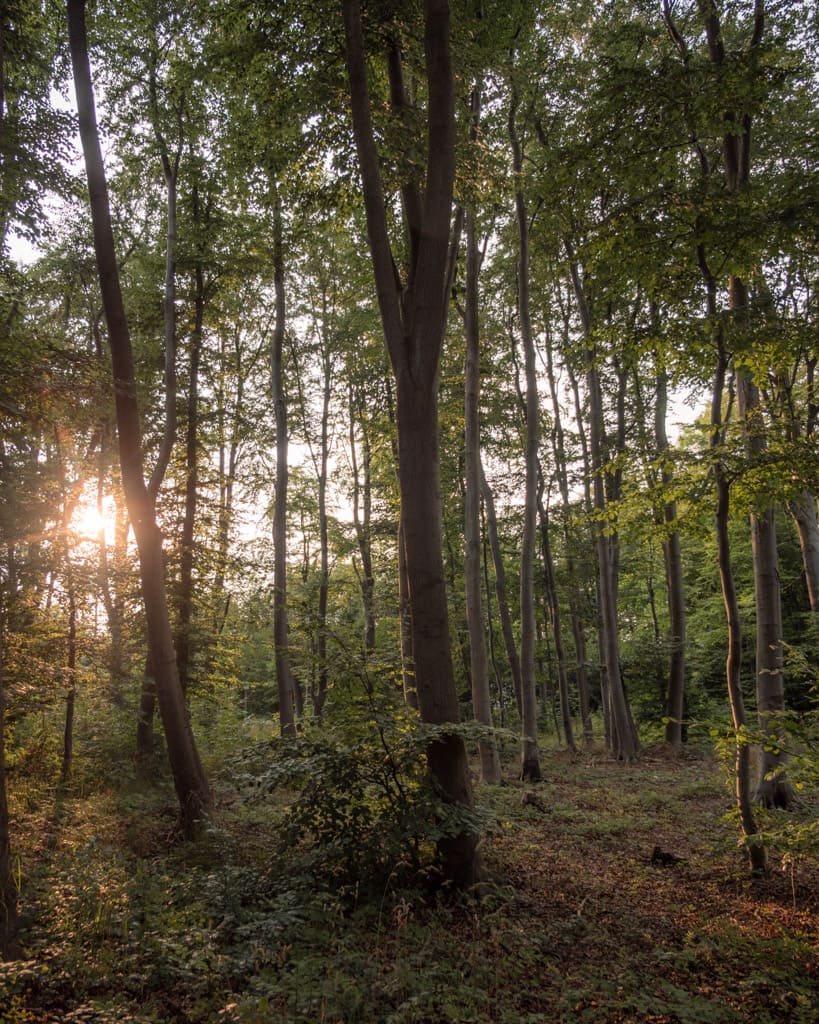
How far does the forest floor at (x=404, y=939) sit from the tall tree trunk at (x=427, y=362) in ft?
3.23

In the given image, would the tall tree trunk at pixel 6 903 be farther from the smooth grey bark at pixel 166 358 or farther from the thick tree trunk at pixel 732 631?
the thick tree trunk at pixel 732 631

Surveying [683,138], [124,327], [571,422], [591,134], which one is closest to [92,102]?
[124,327]

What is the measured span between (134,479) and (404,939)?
5.71 m

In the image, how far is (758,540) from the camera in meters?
7.43

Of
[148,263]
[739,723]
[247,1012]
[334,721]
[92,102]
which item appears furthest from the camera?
[148,263]

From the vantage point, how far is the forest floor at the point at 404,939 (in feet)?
Result: 11.1

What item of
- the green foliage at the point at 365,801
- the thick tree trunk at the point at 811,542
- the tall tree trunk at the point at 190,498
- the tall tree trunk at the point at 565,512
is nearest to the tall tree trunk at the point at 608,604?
the tall tree trunk at the point at 565,512

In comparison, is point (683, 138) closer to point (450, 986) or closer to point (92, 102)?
point (92, 102)

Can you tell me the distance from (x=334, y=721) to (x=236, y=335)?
15093 millimetres

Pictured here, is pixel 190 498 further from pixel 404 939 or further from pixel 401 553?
pixel 404 939


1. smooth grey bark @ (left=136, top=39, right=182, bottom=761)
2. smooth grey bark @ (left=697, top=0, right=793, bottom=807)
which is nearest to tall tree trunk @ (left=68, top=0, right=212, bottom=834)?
smooth grey bark @ (left=136, top=39, right=182, bottom=761)

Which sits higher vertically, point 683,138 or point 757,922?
point 683,138

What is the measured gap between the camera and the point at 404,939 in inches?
165

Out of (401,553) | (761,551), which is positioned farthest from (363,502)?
(761,551)
